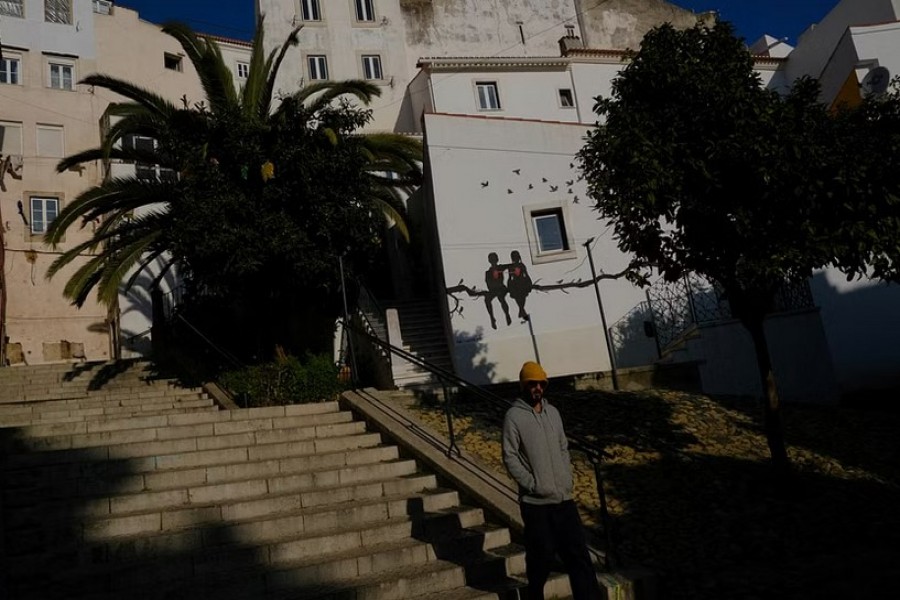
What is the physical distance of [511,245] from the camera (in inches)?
559

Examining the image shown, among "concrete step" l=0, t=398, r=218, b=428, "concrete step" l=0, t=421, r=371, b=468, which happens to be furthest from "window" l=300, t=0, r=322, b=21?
"concrete step" l=0, t=421, r=371, b=468

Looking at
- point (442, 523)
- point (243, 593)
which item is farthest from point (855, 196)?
point (243, 593)

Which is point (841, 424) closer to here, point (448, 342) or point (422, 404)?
point (422, 404)

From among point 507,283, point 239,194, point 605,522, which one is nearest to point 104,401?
point 239,194

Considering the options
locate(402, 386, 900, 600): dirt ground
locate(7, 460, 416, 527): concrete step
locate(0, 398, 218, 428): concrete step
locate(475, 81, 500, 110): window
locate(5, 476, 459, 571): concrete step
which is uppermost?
locate(475, 81, 500, 110): window

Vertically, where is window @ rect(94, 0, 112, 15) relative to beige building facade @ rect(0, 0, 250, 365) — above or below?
above

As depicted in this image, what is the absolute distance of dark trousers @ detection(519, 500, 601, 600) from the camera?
432 cm

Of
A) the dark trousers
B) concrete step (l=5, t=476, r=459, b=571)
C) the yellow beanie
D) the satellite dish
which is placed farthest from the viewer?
the satellite dish

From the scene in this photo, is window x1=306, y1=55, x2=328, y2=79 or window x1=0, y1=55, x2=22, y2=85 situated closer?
window x1=0, y1=55, x2=22, y2=85

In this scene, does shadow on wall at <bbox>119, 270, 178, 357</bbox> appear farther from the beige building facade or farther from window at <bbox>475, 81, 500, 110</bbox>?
window at <bbox>475, 81, 500, 110</bbox>

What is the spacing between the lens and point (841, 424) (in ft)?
32.5

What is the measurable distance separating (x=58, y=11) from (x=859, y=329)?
95.2 ft

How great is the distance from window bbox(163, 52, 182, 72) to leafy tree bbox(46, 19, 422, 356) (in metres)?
16.8

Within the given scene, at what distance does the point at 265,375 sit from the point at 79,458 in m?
4.86
